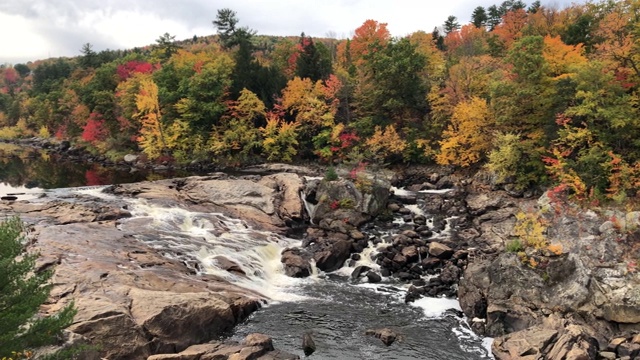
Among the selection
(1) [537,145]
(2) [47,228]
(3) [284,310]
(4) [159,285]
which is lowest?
(3) [284,310]

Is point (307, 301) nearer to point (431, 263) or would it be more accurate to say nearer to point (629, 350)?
point (431, 263)

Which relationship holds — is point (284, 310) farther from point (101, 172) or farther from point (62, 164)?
point (62, 164)

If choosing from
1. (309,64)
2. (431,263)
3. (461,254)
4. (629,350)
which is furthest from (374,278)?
(309,64)

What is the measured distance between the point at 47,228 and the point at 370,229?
20705 mm

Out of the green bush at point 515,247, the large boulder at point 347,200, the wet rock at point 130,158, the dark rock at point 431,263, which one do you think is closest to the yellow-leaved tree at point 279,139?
the large boulder at point 347,200

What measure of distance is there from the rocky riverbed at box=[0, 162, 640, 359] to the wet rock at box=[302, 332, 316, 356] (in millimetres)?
1081

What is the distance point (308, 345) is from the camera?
17031 millimetres

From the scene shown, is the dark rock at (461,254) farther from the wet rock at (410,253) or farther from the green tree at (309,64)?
the green tree at (309,64)

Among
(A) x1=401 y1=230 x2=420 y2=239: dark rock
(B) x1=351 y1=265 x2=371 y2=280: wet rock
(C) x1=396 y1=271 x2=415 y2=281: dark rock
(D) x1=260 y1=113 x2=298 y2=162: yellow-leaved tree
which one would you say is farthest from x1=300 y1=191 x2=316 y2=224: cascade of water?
(D) x1=260 y1=113 x2=298 y2=162: yellow-leaved tree

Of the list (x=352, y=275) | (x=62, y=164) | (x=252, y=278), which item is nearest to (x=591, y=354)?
(x=352, y=275)

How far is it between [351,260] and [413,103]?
29.4 metres

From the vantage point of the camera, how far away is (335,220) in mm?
31656

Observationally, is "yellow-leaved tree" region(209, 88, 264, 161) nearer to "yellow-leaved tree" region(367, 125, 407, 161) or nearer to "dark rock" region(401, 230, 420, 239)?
"yellow-leaved tree" region(367, 125, 407, 161)

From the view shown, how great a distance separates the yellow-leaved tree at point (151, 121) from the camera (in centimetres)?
5488
